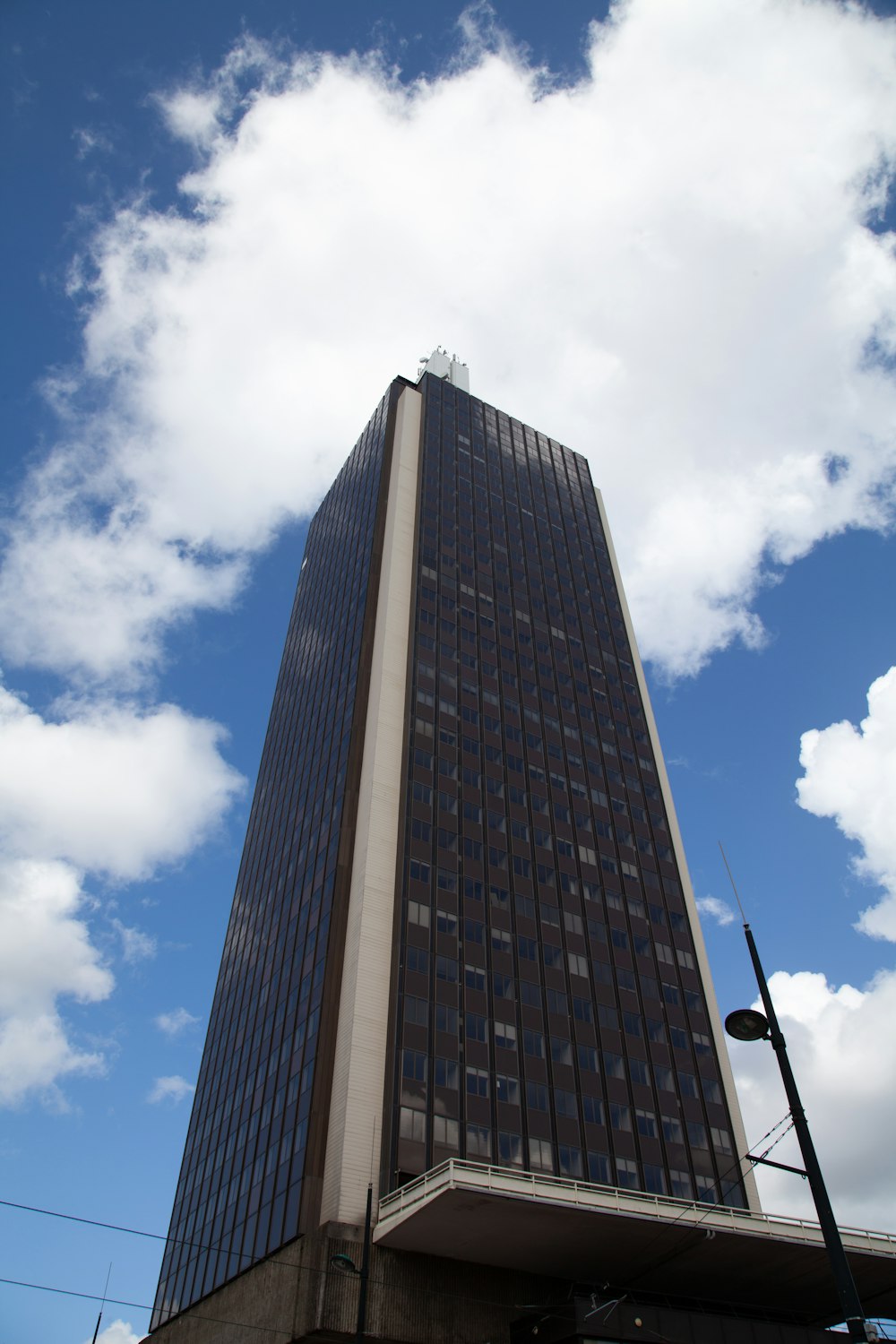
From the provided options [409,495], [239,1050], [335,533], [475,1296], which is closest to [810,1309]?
[475,1296]

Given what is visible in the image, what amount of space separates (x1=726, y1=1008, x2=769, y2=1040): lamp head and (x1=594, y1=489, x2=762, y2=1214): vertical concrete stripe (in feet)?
152

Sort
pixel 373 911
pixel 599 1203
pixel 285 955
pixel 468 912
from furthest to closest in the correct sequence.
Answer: pixel 285 955 < pixel 468 912 < pixel 373 911 < pixel 599 1203

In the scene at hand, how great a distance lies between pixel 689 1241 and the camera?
4366 cm

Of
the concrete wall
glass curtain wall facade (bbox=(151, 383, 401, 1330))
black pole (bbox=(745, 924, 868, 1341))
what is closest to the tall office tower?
the concrete wall

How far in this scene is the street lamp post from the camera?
18922mm

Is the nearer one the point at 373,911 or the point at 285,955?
the point at 373,911

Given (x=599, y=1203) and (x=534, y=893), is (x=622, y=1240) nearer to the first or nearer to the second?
(x=599, y=1203)

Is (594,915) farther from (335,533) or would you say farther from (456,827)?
(335,533)

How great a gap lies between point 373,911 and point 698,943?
2948 cm

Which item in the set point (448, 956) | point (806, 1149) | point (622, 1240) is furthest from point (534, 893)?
point (806, 1149)

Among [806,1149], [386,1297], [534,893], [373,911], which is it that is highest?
[534,893]

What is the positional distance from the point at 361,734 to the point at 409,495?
30752 mm

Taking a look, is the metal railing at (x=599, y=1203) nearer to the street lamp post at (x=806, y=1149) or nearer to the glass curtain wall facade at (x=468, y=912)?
the glass curtain wall facade at (x=468, y=912)

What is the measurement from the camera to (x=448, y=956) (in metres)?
58.9
